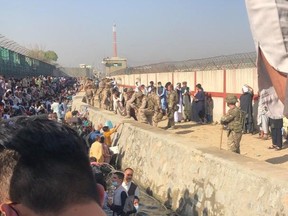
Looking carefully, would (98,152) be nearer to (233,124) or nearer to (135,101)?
(233,124)

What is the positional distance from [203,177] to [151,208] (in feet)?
6.04

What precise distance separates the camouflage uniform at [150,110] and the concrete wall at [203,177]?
2204mm

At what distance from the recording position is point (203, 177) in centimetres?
801

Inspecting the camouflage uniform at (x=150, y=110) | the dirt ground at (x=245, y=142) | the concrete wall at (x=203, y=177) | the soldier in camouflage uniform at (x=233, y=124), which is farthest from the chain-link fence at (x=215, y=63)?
the concrete wall at (x=203, y=177)

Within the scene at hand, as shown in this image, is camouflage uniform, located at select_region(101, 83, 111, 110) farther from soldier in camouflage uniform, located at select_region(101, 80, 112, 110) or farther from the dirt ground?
the dirt ground

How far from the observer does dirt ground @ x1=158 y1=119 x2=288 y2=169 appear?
10.8 m

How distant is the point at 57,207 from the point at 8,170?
0.17 meters

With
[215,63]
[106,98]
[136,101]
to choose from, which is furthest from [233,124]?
[106,98]

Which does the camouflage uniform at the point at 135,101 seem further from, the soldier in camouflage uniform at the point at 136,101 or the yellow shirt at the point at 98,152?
the yellow shirt at the point at 98,152

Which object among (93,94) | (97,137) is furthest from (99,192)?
(93,94)

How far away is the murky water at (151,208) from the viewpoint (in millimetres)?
9022

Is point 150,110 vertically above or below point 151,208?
above

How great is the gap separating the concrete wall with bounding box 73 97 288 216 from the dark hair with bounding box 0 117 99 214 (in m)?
5.00

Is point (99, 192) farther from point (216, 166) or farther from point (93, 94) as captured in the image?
point (93, 94)
